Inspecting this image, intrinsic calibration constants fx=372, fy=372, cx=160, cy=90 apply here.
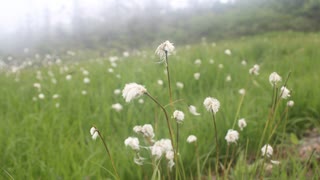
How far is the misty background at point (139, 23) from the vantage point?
27125mm

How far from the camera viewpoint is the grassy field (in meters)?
2.61

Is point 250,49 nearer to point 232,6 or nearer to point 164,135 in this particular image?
point 164,135

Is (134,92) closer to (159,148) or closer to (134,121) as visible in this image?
(159,148)

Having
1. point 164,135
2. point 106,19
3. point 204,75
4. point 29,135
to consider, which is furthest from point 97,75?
point 106,19

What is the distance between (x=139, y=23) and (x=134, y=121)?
121 feet

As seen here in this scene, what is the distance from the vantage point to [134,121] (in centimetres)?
358

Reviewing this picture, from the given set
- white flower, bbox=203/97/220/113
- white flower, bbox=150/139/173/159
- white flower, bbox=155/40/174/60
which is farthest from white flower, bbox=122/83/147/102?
white flower, bbox=150/139/173/159

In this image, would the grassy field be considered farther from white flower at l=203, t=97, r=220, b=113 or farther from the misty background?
the misty background

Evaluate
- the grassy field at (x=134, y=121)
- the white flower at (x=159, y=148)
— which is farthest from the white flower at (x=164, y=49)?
the white flower at (x=159, y=148)

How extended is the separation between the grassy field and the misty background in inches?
718

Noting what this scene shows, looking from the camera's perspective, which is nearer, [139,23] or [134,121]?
[134,121]

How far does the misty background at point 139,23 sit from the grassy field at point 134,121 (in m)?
18.2

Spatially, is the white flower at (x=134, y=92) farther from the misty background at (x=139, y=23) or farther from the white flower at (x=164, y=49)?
the misty background at (x=139, y=23)

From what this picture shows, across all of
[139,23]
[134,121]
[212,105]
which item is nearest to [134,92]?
[212,105]
